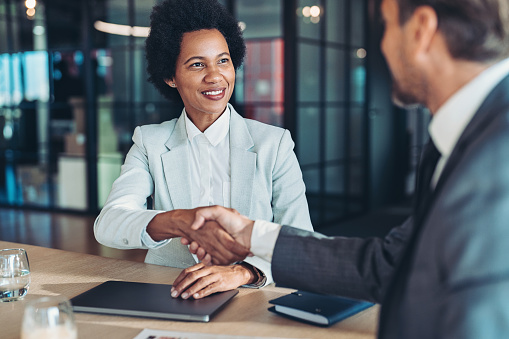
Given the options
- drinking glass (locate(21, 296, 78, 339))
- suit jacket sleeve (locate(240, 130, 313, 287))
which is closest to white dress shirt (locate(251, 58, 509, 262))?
drinking glass (locate(21, 296, 78, 339))

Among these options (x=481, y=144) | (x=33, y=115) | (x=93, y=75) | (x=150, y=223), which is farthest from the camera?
(x=33, y=115)

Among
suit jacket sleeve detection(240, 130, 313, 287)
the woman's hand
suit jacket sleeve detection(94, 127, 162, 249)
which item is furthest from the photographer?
suit jacket sleeve detection(240, 130, 313, 287)

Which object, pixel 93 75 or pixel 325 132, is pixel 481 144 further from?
pixel 93 75

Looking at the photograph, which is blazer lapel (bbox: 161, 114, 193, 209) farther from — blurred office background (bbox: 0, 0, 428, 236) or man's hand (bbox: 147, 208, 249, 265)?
blurred office background (bbox: 0, 0, 428, 236)

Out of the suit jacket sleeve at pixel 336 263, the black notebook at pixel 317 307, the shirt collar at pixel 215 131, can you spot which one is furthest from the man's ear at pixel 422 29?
the shirt collar at pixel 215 131

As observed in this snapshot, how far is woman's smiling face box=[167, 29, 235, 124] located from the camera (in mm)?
1883

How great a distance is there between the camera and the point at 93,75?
6.41 meters

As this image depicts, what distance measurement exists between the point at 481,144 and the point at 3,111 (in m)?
7.15

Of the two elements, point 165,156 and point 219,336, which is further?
point 165,156

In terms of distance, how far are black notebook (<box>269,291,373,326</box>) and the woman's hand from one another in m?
0.18

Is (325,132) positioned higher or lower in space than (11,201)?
higher

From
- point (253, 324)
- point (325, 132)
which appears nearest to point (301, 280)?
point (253, 324)

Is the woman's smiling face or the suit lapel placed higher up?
the woman's smiling face

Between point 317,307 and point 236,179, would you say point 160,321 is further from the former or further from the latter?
point 236,179
